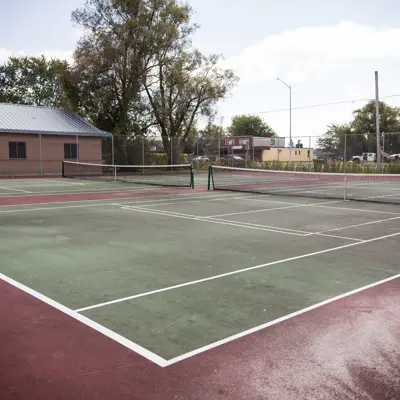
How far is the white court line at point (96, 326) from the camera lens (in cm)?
385

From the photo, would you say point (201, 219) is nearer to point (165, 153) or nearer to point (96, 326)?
point (96, 326)

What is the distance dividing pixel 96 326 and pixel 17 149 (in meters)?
30.6

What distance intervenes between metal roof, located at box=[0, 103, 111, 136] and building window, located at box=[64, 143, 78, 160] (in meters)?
0.97

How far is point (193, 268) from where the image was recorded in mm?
6812

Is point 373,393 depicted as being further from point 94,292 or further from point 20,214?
point 20,214

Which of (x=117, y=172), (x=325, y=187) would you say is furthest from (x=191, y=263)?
(x=117, y=172)

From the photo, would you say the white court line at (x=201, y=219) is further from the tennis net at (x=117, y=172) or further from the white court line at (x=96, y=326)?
the tennis net at (x=117, y=172)

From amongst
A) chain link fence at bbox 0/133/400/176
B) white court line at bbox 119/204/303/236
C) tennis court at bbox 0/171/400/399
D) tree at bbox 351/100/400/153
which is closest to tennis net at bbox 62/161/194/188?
chain link fence at bbox 0/133/400/176

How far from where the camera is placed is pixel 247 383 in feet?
11.2

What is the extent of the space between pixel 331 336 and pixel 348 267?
110 inches

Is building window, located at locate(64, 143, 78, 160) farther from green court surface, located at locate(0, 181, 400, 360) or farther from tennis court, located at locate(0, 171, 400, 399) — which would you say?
tennis court, located at locate(0, 171, 400, 399)

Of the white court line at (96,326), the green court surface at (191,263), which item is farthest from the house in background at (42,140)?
the white court line at (96,326)

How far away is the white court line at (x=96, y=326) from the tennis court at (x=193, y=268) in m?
0.01

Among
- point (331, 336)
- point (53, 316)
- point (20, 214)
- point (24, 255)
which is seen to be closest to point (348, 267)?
point (331, 336)
